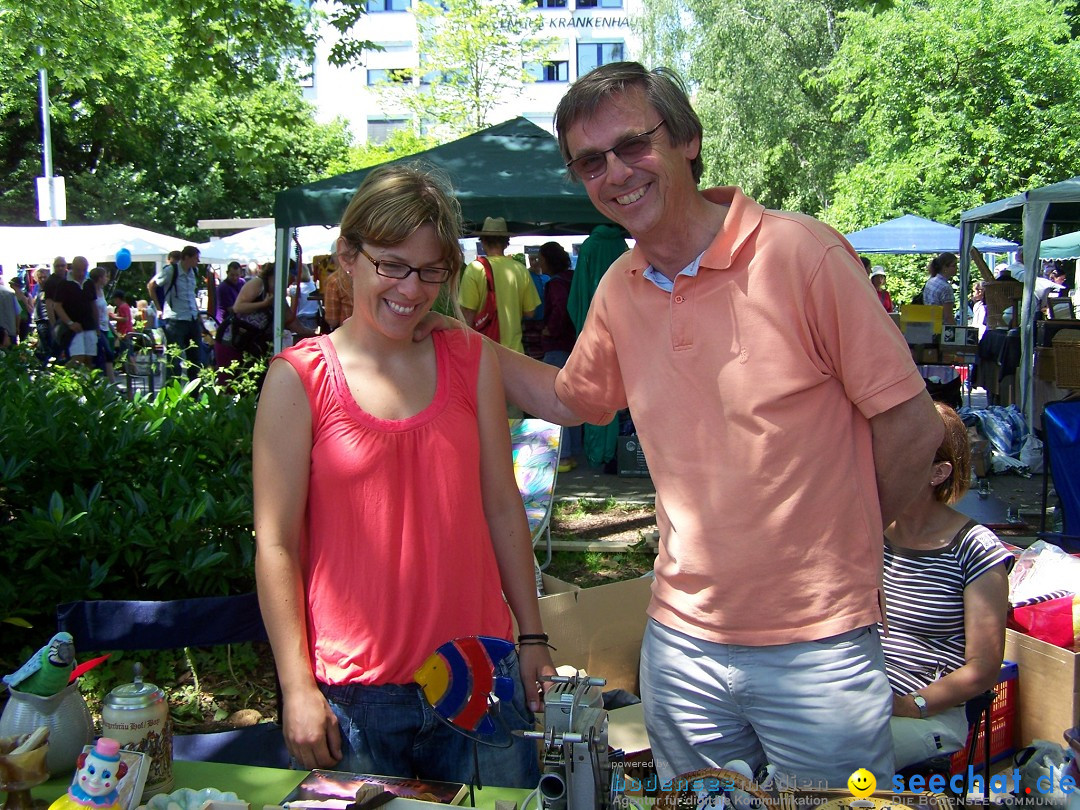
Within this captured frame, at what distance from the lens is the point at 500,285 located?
7.62m

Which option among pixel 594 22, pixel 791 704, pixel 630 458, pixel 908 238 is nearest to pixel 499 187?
pixel 630 458

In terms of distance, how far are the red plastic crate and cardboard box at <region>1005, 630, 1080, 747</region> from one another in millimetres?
24

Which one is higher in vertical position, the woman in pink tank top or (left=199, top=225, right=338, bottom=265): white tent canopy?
(left=199, top=225, right=338, bottom=265): white tent canopy

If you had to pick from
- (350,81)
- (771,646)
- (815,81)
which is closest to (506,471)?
(771,646)

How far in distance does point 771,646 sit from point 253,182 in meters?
31.8

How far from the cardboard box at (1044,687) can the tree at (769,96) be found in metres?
22.8

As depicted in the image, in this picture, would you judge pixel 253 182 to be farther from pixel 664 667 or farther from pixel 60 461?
pixel 664 667

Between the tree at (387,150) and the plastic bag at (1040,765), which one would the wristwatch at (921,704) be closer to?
the plastic bag at (1040,765)

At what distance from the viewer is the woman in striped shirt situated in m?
2.50

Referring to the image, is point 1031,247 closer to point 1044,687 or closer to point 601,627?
point 1044,687

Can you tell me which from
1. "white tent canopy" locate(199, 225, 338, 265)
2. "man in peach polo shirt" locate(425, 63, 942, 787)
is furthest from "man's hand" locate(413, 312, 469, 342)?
"white tent canopy" locate(199, 225, 338, 265)

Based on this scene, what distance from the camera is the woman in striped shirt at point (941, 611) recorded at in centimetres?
250

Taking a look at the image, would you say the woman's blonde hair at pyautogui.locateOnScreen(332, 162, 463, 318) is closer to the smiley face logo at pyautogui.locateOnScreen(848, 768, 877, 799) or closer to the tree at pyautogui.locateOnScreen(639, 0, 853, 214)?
the smiley face logo at pyautogui.locateOnScreen(848, 768, 877, 799)

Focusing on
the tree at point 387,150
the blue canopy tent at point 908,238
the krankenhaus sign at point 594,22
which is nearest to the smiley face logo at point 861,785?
the blue canopy tent at point 908,238
